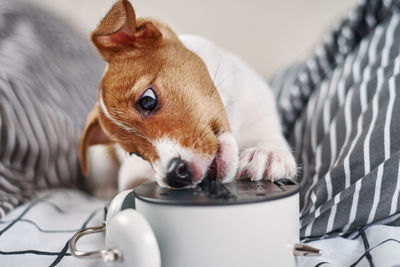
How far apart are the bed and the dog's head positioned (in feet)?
0.71

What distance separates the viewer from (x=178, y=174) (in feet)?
2.20

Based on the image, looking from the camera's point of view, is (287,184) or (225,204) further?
(287,184)

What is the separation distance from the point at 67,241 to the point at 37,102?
69 cm

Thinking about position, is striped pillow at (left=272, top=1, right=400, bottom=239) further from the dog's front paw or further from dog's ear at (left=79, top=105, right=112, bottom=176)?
dog's ear at (left=79, top=105, right=112, bottom=176)

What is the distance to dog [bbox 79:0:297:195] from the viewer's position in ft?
2.44

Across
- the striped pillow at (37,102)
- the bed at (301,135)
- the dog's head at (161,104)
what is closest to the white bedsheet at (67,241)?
the bed at (301,135)

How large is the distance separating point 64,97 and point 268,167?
1.03 m

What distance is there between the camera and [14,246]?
786 millimetres

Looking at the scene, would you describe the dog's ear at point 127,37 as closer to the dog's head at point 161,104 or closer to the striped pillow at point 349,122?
the dog's head at point 161,104

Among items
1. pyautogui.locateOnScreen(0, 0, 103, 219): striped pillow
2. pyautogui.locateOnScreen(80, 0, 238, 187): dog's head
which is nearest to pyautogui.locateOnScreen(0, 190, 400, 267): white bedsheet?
pyautogui.locateOnScreen(0, 0, 103, 219): striped pillow

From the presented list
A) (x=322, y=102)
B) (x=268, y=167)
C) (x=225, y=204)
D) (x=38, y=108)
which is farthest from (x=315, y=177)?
(x=38, y=108)

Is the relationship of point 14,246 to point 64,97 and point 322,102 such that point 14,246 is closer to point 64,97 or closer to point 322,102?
point 64,97

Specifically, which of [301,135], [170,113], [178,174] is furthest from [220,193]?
[301,135]

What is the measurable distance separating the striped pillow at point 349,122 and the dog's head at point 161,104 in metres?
0.23
